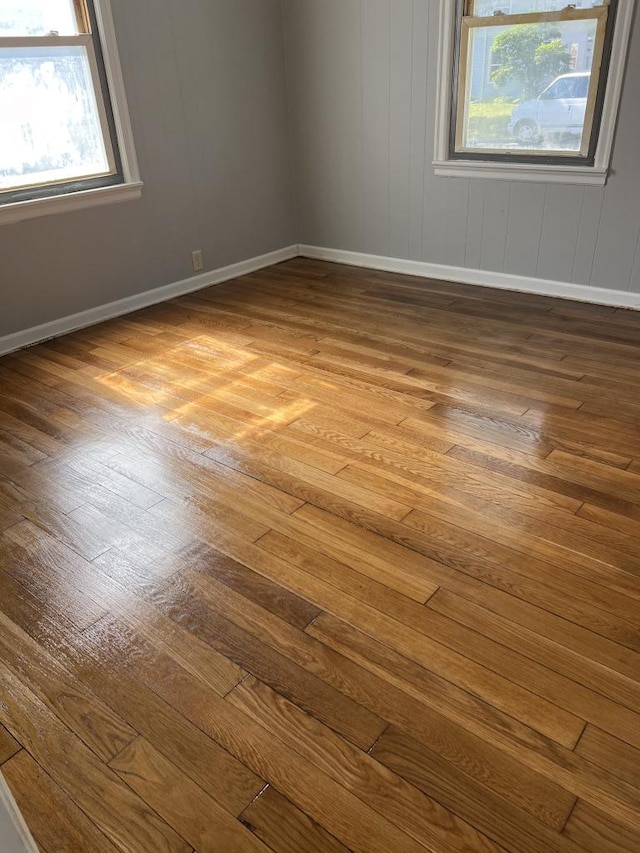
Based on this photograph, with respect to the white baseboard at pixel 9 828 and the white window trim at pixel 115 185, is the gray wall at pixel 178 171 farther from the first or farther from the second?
the white baseboard at pixel 9 828

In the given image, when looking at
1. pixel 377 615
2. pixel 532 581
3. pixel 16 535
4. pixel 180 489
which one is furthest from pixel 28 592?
pixel 532 581

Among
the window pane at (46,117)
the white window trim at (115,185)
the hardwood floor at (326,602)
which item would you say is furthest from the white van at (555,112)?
the window pane at (46,117)

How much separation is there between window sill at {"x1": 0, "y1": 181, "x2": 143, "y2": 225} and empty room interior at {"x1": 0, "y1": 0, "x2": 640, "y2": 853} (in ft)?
0.04

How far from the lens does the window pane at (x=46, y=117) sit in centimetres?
322

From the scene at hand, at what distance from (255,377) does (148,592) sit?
145cm

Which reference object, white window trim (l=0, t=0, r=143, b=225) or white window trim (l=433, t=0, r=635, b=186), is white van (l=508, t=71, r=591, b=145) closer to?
white window trim (l=433, t=0, r=635, b=186)

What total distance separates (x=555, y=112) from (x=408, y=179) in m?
0.99

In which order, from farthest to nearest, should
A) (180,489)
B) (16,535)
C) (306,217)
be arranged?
1. (306,217)
2. (180,489)
3. (16,535)

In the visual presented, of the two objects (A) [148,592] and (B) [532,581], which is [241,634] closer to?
(A) [148,592]

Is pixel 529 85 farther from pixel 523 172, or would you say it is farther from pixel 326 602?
pixel 326 602

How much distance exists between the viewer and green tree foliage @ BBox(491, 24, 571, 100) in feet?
11.2

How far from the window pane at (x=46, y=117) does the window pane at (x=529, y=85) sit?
2.18m

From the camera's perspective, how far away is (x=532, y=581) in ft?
5.93

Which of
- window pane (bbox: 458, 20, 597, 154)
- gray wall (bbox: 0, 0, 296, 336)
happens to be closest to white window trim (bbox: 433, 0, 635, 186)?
window pane (bbox: 458, 20, 597, 154)
